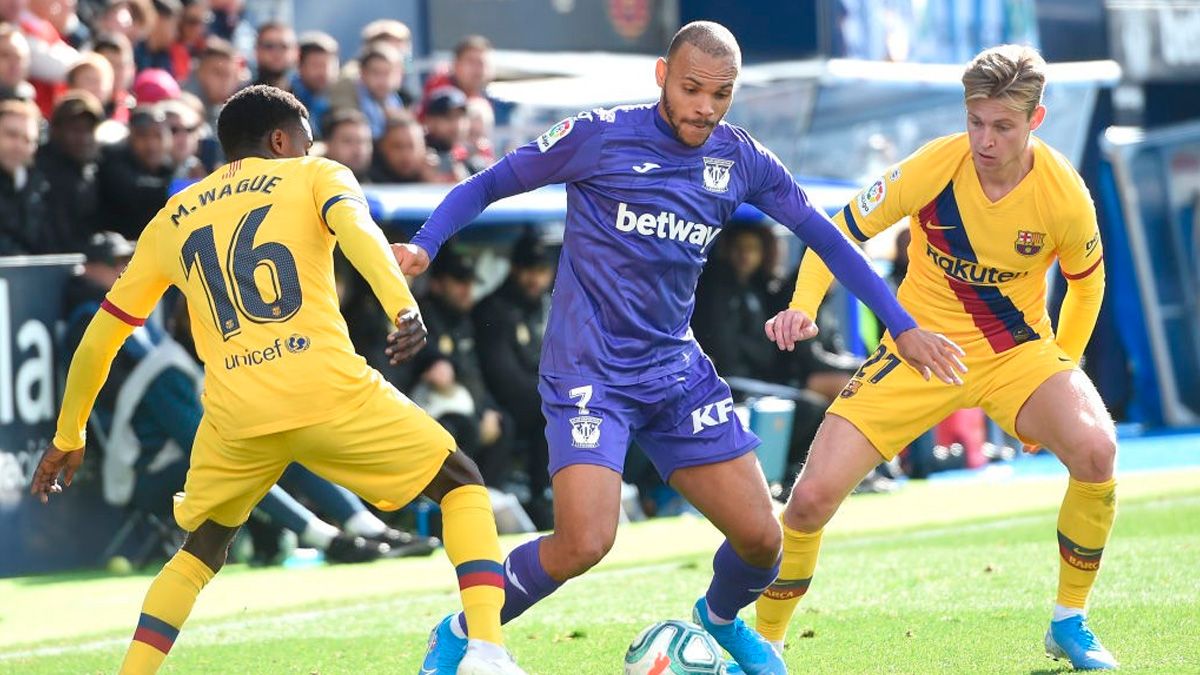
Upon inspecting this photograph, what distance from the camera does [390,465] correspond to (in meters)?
5.92

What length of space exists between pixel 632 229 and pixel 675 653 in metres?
1.39

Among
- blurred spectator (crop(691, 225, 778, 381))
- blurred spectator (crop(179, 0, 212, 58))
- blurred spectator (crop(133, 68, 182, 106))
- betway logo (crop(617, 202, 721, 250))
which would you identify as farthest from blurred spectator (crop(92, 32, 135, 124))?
betway logo (crop(617, 202, 721, 250))

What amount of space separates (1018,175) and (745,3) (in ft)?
38.2

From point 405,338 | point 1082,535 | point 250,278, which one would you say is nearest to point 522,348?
point 1082,535

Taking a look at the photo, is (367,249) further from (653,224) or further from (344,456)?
(653,224)

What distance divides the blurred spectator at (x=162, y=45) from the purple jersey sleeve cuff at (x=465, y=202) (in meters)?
8.36

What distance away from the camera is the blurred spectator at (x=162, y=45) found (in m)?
14.1

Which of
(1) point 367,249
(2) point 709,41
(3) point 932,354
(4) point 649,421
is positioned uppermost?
(2) point 709,41

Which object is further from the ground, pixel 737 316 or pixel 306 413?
pixel 306 413

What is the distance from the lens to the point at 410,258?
5816 mm

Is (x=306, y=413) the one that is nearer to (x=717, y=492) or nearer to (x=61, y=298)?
(x=717, y=492)

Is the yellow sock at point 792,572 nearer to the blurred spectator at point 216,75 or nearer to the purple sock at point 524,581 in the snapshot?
the purple sock at point 524,581

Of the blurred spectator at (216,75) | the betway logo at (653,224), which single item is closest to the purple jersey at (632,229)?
the betway logo at (653,224)

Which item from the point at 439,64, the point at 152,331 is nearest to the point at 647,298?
the point at 152,331
